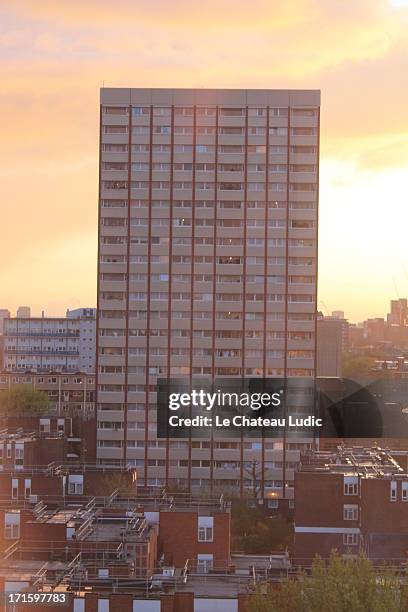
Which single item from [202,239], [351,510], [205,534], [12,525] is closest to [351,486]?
[351,510]

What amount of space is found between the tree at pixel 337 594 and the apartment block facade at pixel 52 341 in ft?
66.4

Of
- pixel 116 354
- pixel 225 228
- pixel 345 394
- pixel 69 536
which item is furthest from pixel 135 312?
pixel 69 536

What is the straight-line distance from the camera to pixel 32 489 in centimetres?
757

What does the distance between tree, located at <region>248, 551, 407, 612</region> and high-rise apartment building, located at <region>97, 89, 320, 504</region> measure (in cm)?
769

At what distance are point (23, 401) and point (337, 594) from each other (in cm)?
1046

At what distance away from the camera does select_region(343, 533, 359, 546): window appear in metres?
7.33

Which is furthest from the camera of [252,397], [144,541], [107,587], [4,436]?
[252,397]

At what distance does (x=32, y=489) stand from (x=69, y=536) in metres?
2.02

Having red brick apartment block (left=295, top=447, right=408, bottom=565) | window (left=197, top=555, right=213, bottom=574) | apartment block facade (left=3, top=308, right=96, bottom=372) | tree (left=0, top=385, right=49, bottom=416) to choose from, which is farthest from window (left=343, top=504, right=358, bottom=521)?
apartment block facade (left=3, top=308, right=96, bottom=372)

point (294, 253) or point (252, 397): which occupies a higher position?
point (294, 253)

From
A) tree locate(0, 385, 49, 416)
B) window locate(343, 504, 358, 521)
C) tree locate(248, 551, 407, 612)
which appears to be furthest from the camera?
tree locate(0, 385, 49, 416)

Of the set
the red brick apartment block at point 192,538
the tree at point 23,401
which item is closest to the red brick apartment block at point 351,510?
the red brick apartment block at point 192,538

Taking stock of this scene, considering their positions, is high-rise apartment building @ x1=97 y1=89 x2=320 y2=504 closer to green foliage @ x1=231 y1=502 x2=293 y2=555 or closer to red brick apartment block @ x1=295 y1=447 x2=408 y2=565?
green foliage @ x1=231 y1=502 x2=293 y2=555

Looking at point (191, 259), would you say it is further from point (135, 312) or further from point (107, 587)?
point (107, 587)
